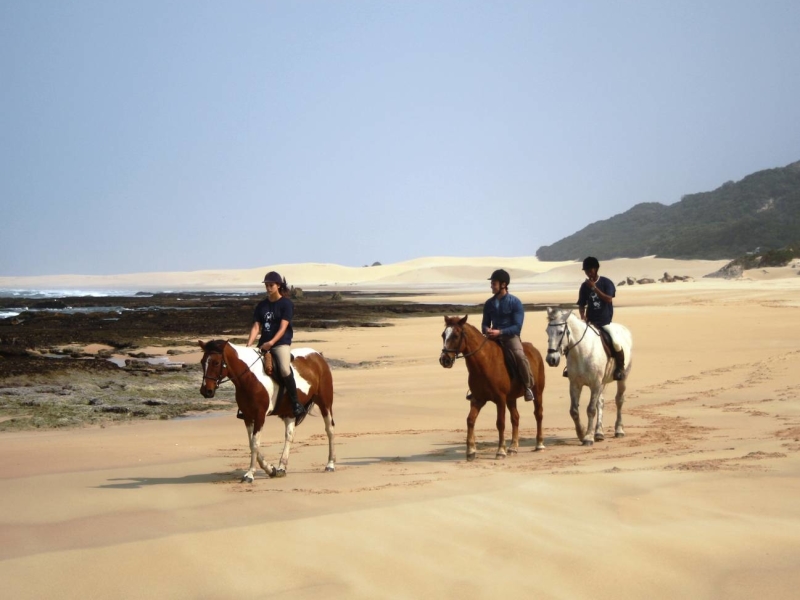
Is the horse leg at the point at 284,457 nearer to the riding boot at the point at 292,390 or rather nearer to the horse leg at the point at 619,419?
the riding boot at the point at 292,390

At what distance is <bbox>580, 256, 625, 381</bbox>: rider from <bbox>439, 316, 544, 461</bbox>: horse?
1.75 m

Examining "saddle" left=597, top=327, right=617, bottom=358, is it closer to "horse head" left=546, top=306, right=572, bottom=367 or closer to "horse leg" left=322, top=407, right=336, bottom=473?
"horse head" left=546, top=306, right=572, bottom=367

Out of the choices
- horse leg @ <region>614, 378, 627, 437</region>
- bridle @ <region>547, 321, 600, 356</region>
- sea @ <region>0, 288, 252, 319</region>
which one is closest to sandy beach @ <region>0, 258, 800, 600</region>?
horse leg @ <region>614, 378, 627, 437</region>

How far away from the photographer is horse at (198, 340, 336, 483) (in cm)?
927

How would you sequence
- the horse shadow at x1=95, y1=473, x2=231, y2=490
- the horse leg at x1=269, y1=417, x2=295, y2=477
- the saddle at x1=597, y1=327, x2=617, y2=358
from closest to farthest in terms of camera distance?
the horse shadow at x1=95, y1=473, x2=231, y2=490
the horse leg at x1=269, y1=417, x2=295, y2=477
the saddle at x1=597, y1=327, x2=617, y2=358

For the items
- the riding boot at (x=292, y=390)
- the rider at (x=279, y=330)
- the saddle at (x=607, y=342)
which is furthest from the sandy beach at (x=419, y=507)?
the saddle at (x=607, y=342)

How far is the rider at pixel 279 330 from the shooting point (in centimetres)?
975

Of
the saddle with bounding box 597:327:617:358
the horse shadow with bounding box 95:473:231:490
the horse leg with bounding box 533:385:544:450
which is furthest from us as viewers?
the saddle with bounding box 597:327:617:358

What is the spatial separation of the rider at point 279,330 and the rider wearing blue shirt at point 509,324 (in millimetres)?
2567

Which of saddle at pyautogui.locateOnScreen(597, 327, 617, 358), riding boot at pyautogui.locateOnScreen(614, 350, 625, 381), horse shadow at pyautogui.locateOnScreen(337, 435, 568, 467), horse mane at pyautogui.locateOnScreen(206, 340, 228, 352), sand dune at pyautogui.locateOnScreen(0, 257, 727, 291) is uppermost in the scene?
sand dune at pyautogui.locateOnScreen(0, 257, 727, 291)

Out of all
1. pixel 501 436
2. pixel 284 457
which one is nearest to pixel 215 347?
pixel 284 457

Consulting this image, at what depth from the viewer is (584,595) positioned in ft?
17.8

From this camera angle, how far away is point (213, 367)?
30.2ft

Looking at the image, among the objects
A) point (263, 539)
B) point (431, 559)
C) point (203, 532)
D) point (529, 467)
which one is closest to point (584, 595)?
point (431, 559)
